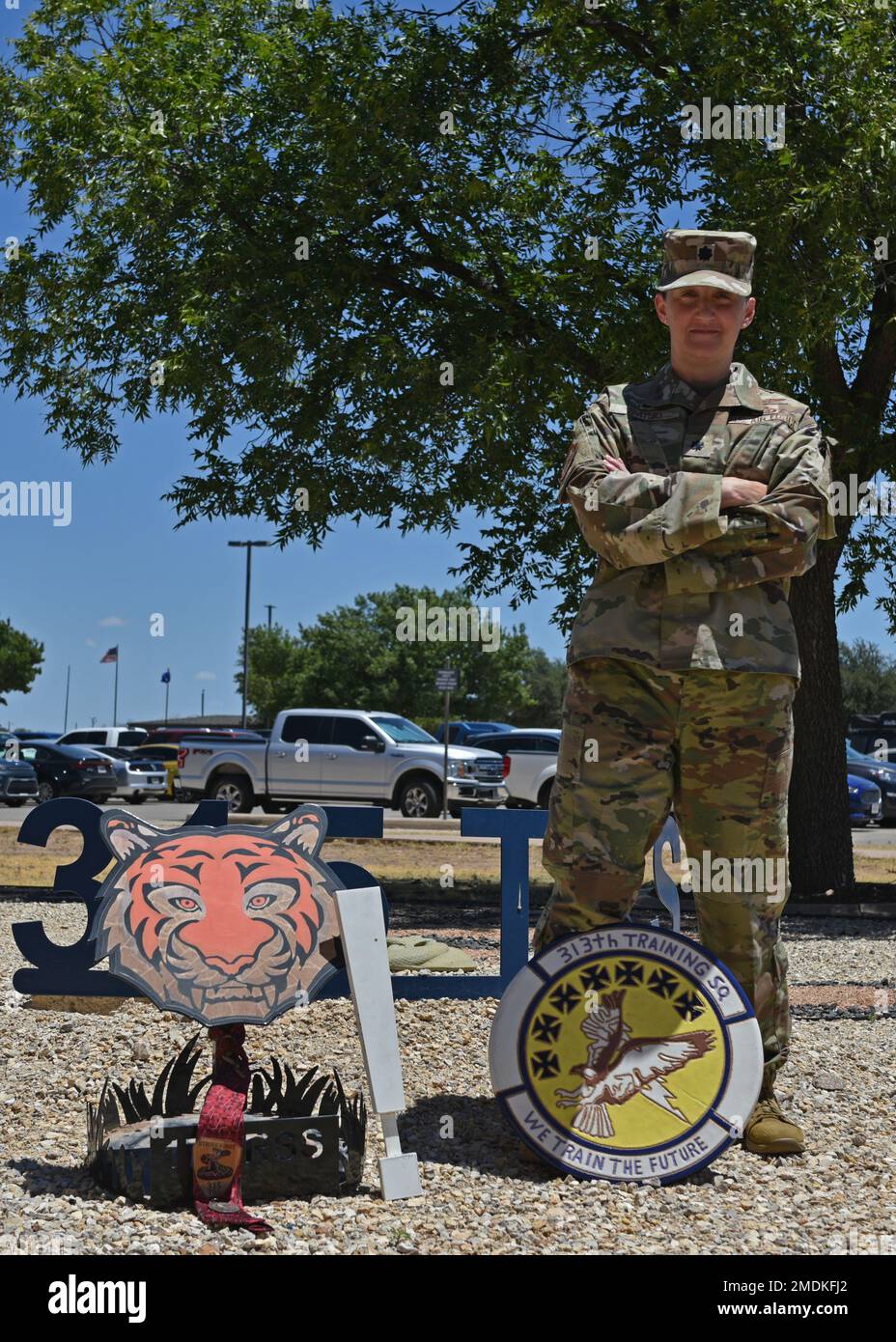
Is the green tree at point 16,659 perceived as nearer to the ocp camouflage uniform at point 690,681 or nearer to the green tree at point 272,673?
the green tree at point 272,673

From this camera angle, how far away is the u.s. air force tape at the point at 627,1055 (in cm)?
335

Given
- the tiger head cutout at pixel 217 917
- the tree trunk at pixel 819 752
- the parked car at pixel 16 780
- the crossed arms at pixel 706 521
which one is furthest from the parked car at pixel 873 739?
the tiger head cutout at pixel 217 917

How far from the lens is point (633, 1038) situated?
11.1 ft

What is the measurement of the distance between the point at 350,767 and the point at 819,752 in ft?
40.7

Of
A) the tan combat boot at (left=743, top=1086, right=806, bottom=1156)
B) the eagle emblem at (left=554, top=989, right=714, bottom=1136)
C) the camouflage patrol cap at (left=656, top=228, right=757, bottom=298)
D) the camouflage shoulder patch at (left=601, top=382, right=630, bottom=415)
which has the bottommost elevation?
the tan combat boot at (left=743, top=1086, right=806, bottom=1156)

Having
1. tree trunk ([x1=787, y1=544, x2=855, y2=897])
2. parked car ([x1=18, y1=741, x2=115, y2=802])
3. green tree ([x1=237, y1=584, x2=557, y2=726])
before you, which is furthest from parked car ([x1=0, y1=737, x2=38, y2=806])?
green tree ([x1=237, y1=584, x2=557, y2=726])


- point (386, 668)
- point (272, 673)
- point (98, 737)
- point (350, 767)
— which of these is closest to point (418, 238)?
point (350, 767)

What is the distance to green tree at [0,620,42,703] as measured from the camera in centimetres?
6488

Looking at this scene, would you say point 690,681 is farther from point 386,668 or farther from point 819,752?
point 386,668

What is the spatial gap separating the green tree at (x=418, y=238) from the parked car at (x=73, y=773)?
16.5 meters

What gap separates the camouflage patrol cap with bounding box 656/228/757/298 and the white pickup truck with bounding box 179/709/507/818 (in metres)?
18.5

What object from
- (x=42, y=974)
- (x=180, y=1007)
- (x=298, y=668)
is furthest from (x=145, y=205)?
(x=298, y=668)

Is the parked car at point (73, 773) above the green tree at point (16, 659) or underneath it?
underneath

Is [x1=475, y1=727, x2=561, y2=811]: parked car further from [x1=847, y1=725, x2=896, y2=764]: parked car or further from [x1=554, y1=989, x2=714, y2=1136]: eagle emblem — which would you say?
[x1=554, y1=989, x2=714, y2=1136]: eagle emblem
